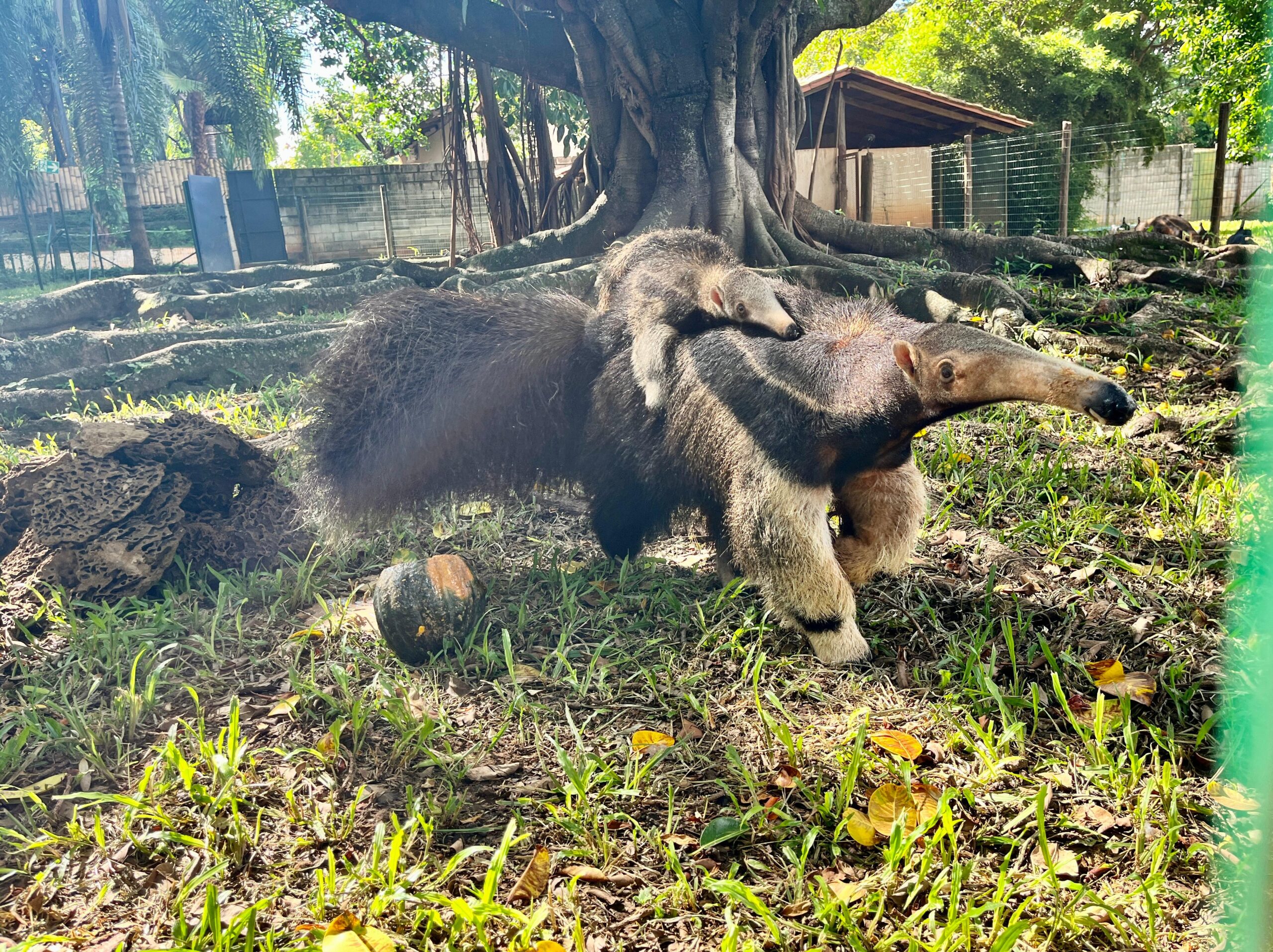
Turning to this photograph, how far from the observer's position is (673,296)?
2.97 m

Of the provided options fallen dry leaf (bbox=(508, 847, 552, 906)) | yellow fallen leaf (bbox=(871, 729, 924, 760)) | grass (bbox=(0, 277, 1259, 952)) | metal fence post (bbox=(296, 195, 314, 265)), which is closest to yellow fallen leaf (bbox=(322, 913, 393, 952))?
grass (bbox=(0, 277, 1259, 952))

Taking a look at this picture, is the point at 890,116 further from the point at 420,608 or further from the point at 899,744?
the point at 899,744

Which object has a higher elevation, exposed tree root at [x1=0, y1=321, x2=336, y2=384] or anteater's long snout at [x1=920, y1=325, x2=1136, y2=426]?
anteater's long snout at [x1=920, y1=325, x2=1136, y2=426]

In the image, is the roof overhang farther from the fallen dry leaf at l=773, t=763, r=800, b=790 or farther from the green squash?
the fallen dry leaf at l=773, t=763, r=800, b=790

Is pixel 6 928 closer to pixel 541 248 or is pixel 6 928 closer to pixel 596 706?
pixel 596 706

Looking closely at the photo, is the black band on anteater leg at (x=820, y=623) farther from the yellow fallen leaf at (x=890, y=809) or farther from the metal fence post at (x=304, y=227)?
the metal fence post at (x=304, y=227)

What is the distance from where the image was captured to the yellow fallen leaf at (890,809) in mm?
1765

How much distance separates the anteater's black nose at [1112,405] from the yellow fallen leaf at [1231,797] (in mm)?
820

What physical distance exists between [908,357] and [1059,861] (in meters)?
1.18

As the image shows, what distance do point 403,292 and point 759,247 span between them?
4499mm

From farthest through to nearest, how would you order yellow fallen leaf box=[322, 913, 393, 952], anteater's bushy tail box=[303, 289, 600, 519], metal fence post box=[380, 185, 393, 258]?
metal fence post box=[380, 185, 393, 258], anteater's bushy tail box=[303, 289, 600, 519], yellow fallen leaf box=[322, 913, 393, 952]

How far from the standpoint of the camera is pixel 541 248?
7918mm

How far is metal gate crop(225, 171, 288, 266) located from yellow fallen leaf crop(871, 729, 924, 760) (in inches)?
783

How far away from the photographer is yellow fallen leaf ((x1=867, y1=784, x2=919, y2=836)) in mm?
1765
